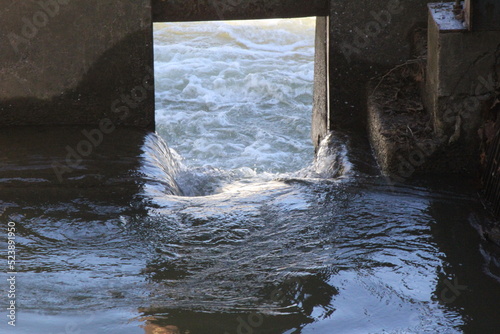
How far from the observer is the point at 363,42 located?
22.3 feet

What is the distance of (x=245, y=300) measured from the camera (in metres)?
3.58

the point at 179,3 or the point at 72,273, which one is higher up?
the point at 179,3

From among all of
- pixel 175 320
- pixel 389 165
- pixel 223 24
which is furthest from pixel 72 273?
pixel 223 24

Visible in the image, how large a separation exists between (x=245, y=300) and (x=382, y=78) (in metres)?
3.80

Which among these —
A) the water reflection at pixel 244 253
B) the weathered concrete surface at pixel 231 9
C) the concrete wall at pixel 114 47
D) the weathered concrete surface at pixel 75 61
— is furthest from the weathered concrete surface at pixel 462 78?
the weathered concrete surface at pixel 75 61

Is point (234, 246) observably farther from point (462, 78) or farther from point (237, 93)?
point (237, 93)

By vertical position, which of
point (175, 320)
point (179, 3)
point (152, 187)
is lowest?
point (175, 320)

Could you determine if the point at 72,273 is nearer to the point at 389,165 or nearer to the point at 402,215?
the point at 402,215

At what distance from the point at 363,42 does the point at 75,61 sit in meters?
2.84

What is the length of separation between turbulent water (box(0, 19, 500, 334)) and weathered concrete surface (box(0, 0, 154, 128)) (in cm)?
28

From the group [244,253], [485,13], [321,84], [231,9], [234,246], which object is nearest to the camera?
[244,253]

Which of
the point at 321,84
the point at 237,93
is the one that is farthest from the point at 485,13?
the point at 237,93

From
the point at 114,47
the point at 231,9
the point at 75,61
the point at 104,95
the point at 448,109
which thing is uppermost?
the point at 231,9

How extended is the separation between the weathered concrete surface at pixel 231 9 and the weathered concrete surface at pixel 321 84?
277 millimetres
